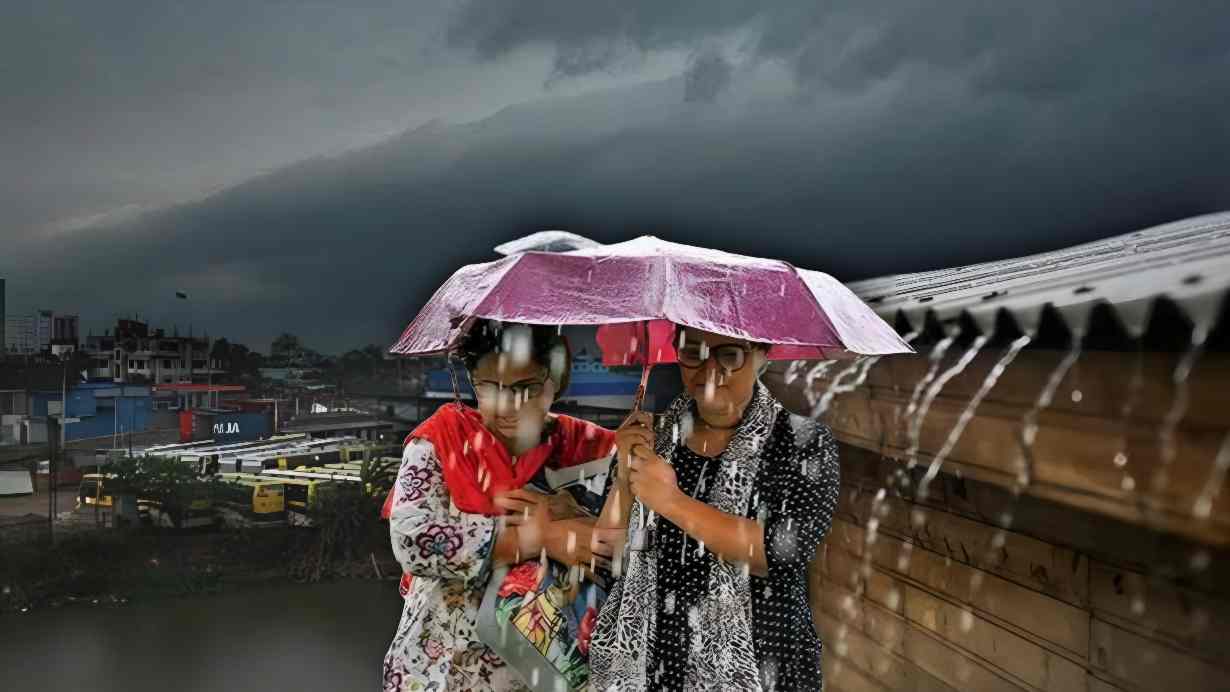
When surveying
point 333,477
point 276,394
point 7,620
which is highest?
point 276,394

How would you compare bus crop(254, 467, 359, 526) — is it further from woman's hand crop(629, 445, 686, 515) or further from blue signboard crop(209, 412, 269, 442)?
woman's hand crop(629, 445, 686, 515)

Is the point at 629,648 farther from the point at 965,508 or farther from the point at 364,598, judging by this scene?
the point at 364,598

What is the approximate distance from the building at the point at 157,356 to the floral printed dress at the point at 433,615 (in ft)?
124

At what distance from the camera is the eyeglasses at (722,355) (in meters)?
2.40

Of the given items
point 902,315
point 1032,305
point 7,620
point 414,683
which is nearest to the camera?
point 1032,305

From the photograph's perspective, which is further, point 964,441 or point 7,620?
point 7,620

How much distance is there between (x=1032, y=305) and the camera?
8.09 ft

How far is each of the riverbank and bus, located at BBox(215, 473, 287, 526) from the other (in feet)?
1.93

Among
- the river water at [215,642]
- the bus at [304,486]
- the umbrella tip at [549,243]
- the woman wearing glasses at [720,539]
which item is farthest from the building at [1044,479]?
the bus at [304,486]

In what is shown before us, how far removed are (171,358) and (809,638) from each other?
1559 inches

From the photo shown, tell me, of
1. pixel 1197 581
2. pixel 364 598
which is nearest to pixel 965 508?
pixel 1197 581

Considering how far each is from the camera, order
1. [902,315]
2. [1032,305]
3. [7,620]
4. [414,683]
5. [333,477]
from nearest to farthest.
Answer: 1. [1032,305]
2. [414,683]
3. [902,315]
4. [7,620]
5. [333,477]

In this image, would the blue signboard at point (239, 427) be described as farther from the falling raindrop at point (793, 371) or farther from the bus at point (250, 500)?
the falling raindrop at point (793, 371)

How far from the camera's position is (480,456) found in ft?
8.66
